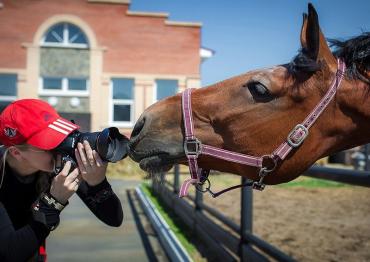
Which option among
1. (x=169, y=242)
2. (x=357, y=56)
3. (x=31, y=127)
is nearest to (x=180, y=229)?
(x=169, y=242)

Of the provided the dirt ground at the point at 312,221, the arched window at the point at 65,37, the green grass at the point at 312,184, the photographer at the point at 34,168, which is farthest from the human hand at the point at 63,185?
the arched window at the point at 65,37

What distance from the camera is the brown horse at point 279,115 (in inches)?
79.6

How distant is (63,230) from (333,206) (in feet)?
20.0

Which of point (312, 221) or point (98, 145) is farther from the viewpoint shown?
point (312, 221)

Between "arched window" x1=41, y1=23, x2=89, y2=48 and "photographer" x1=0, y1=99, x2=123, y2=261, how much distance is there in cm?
2106

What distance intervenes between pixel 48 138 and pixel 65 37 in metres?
21.9

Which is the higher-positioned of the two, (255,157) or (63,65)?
(63,65)

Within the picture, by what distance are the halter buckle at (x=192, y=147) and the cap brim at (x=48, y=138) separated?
2.04ft

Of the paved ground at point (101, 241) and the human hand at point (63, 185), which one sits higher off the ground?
the human hand at point (63, 185)

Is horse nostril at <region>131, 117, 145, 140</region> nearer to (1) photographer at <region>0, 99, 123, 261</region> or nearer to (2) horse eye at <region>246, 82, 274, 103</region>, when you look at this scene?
(1) photographer at <region>0, 99, 123, 261</region>

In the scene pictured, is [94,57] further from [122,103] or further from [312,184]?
[312,184]

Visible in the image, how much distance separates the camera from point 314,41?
1995 millimetres

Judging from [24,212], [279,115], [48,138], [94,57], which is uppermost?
[94,57]

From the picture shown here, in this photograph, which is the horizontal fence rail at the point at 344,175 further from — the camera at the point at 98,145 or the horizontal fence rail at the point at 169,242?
the horizontal fence rail at the point at 169,242
